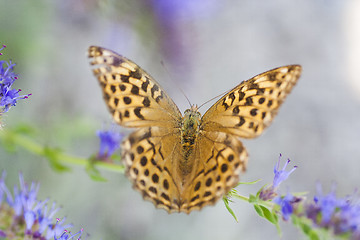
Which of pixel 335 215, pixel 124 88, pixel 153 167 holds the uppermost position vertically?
pixel 124 88

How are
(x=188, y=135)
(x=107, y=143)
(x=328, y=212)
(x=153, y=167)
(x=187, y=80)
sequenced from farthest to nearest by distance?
1. (x=187, y=80)
2. (x=107, y=143)
3. (x=188, y=135)
4. (x=153, y=167)
5. (x=328, y=212)

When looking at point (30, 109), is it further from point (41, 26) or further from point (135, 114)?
point (135, 114)

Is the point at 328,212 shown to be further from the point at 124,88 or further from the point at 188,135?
the point at 124,88

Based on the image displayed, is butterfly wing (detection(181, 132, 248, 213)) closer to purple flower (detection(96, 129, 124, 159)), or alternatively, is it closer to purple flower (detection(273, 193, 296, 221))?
purple flower (detection(273, 193, 296, 221))

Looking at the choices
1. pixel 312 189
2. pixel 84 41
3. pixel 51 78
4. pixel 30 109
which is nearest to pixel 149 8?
pixel 84 41

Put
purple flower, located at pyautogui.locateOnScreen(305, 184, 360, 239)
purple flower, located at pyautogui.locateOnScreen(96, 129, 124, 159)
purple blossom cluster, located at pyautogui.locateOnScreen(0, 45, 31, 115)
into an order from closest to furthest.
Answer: purple flower, located at pyautogui.locateOnScreen(305, 184, 360, 239)
purple blossom cluster, located at pyautogui.locateOnScreen(0, 45, 31, 115)
purple flower, located at pyautogui.locateOnScreen(96, 129, 124, 159)

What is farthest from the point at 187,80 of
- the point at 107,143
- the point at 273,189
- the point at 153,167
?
the point at 273,189

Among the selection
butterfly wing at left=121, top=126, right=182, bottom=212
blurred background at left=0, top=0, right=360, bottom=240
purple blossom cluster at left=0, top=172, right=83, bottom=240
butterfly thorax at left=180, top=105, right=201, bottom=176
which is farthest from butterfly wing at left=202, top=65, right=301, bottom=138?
blurred background at left=0, top=0, right=360, bottom=240
